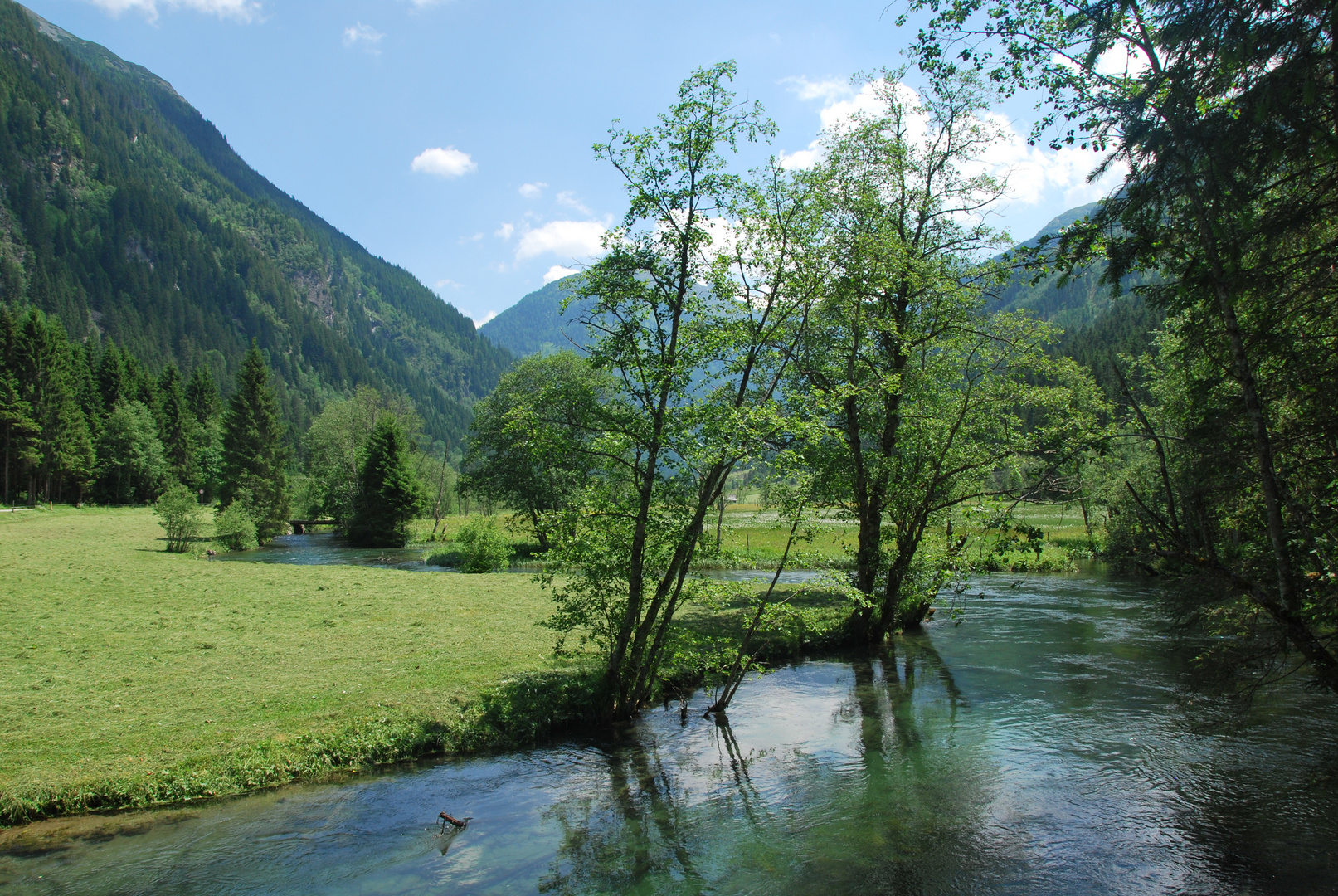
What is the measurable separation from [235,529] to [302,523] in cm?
3235

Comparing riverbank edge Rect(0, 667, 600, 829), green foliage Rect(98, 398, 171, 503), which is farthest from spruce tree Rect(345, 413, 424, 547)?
riverbank edge Rect(0, 667, 600, 829)

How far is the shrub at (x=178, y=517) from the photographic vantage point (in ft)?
142

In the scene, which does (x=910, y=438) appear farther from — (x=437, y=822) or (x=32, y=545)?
(x=32, y=545)

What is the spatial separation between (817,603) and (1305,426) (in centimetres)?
1916

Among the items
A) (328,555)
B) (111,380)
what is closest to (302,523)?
(111,380)

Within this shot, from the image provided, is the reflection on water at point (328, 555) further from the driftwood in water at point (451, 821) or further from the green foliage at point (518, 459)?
the driftwood in water at point (451, 821)

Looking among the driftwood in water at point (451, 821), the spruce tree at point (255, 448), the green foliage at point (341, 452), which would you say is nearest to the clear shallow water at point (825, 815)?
the driftwood in water at point (451, 821)

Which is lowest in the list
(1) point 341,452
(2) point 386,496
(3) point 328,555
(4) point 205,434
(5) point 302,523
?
(3) point 328,555

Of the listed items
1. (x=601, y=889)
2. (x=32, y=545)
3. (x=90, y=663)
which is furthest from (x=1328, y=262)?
(x=32, y=545)

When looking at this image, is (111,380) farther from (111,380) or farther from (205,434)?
(205,434)

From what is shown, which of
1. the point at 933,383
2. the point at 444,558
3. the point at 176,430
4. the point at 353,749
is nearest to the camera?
the point at 353,749

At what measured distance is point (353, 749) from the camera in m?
12.0

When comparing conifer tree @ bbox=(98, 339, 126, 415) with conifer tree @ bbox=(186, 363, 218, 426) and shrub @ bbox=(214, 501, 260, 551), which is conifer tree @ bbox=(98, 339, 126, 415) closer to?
conifer tree @ bbox=(186, 363, 218, 426)

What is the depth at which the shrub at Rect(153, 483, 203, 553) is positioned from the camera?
1703 inches
